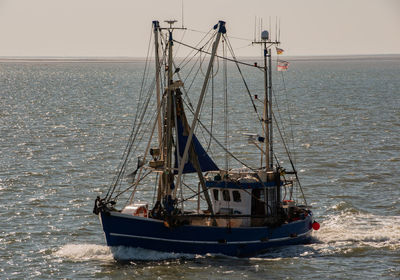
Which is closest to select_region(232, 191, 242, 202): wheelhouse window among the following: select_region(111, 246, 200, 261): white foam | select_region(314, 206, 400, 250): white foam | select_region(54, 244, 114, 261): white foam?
select_region(111, 246, 200, 261): white foam

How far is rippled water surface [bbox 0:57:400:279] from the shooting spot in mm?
42406

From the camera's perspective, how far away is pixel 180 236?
1708 inches

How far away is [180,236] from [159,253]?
1467 mm

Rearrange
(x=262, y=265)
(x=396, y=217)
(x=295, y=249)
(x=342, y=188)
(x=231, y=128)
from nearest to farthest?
(x=262, y=265) < (x=295, y=249) < (x=396, y=217) < (x=342, y=188) < (x=231, y=128)

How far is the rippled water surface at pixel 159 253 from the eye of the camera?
42.4 meters

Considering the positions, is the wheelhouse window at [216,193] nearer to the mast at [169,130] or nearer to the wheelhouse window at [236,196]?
the wheelhouse window at [236,196]

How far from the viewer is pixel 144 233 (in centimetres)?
4312

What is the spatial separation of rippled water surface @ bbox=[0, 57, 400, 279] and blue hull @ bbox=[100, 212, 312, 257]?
533 mm

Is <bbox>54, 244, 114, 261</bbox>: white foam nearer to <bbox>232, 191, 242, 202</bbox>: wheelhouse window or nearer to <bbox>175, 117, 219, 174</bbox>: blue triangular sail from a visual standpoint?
<bbox>175, 117, 219, 174</bbox>: blue triangular sail

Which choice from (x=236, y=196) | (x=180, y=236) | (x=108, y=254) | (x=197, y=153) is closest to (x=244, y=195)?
(x=236, y=196)

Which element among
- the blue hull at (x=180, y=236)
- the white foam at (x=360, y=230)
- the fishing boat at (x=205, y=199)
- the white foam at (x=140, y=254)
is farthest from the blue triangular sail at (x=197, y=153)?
the white foam at (x=360, y=230)

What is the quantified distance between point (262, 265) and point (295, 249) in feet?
12.7

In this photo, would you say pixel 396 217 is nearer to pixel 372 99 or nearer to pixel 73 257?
pixel 73 257

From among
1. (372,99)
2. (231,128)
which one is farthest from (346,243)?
(372,99)
